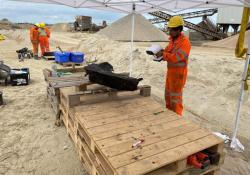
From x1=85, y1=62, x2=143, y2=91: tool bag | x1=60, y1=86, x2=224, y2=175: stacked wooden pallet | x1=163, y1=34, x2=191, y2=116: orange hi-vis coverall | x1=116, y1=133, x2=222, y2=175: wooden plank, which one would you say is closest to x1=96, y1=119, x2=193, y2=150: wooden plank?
x1=60, y1=86, x2=224, y2=175: stacked wooden pallet

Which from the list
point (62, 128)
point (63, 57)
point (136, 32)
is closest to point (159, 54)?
point (62, 128)

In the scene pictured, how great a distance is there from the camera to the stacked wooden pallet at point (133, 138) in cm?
219

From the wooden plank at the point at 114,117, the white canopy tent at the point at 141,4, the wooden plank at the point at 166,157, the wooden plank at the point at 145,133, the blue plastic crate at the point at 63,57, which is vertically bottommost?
the wooden plank at the point at 166,157

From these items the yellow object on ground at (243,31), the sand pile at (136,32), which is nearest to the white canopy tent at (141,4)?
the yellow object on ground at (243,31)

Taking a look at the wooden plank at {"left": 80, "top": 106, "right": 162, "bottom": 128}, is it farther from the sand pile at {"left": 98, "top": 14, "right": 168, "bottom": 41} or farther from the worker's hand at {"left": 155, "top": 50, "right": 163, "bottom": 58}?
the sand pile at {"left": 98, "top": 14, "right": 168, "bottom": 41}

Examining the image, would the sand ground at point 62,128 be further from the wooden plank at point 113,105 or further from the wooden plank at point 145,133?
the wooden plank at point 145,133

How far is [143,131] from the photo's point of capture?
2717mm

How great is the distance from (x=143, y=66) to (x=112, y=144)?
7.52m

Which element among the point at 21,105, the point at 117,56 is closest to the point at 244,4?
the point at 21,105

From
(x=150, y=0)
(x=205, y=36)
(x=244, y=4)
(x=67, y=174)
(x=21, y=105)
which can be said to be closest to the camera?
(x=67, y=174)

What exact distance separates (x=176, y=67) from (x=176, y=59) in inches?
9.0

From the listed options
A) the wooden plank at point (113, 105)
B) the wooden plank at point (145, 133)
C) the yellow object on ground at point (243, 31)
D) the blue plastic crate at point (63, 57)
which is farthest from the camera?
the blue plastic crate at point (63, 57)

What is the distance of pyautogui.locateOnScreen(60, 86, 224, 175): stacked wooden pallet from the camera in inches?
86.0

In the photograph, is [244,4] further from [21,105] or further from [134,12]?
[21,105]
